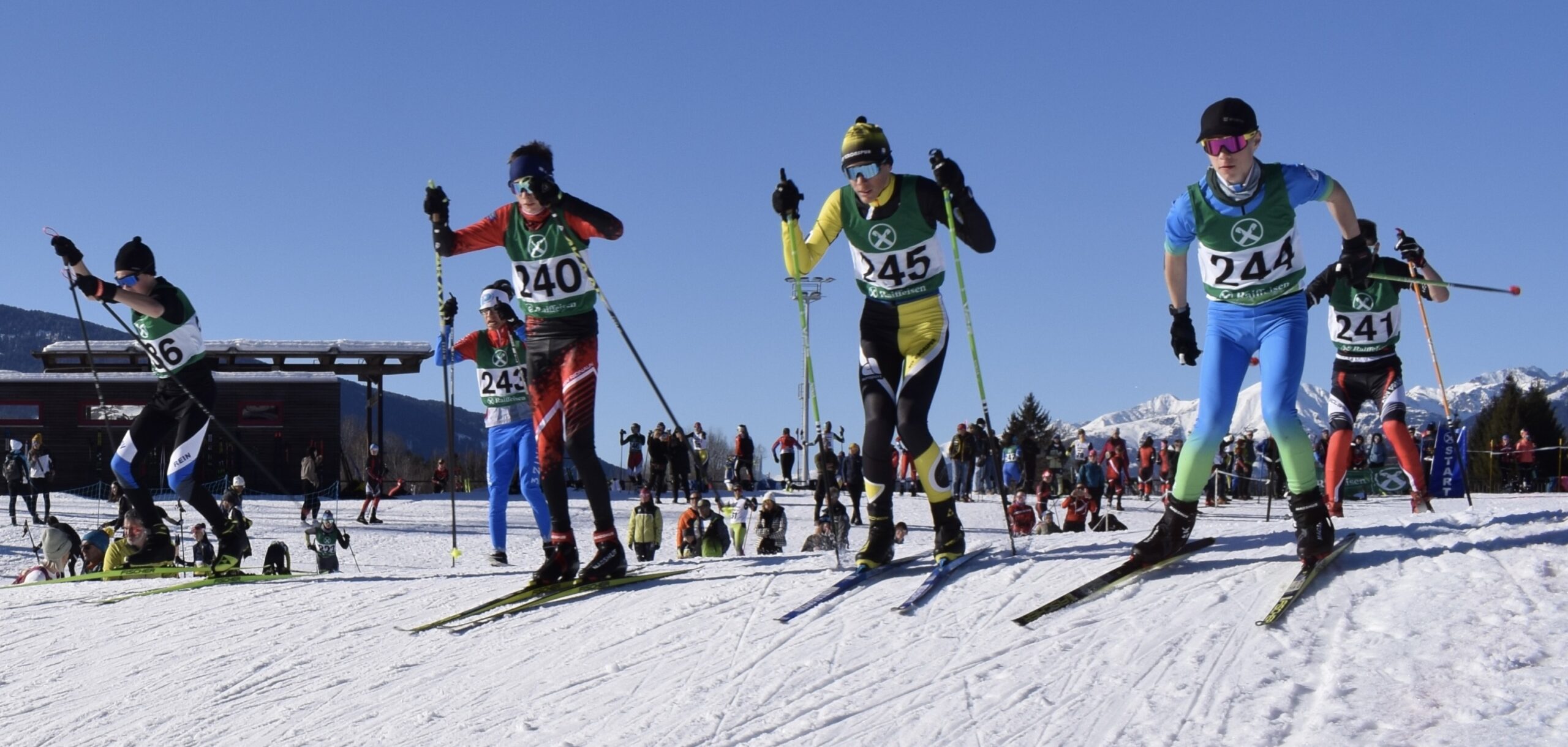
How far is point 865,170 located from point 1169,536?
220 centimetres

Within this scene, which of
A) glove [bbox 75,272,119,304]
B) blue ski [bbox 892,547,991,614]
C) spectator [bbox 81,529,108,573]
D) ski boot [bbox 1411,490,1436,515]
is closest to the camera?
blue ski [bbox 892,547,991,614]

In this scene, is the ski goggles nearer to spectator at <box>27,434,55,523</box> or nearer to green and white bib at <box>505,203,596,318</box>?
green and white bib at <box>505,203,596,318</box>


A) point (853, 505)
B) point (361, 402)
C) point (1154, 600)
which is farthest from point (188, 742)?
point (361, 402)

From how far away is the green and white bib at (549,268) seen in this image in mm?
6930

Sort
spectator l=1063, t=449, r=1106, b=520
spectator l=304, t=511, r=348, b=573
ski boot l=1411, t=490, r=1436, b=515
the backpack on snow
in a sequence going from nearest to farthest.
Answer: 1. ski boot l=1411, t=490, r=1436, b=515
2. the backpack on snow
3. spectator l=304, t=511, r=348, b=573
4. spectator l=1063, t=449, r=1106, b=520

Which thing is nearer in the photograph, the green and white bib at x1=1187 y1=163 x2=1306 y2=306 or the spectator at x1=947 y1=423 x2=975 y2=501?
the green and white bib at x1=1187 y1=163 x2=1306 y2=306

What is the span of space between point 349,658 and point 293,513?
57.2 ft

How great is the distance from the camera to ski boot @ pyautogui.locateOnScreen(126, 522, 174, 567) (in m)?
9.86

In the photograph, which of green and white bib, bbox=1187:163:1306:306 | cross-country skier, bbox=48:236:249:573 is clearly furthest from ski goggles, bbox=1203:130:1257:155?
cross-country skier, bbox=48:236:249:573

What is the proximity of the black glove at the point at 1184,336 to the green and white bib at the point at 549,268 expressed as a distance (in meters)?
3.08

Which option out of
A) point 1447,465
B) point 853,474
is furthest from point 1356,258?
point 853,474

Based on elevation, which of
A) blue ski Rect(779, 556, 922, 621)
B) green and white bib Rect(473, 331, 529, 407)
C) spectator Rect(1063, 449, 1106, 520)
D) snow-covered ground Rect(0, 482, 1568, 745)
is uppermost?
green and white bib Rect(473, 331, 529, 407)

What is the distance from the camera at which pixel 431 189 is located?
282 inches

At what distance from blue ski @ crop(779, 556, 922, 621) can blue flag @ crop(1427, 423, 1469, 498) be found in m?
11.1
